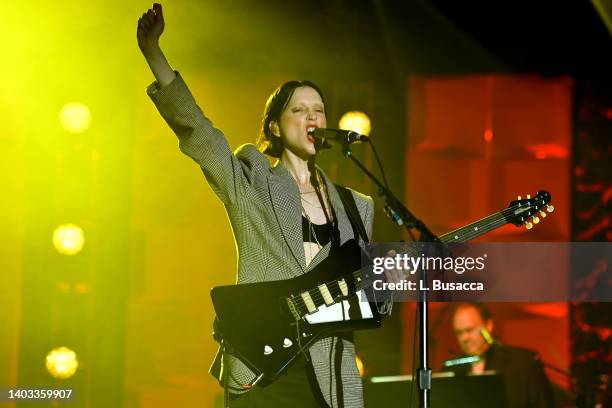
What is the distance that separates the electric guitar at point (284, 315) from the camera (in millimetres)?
2279

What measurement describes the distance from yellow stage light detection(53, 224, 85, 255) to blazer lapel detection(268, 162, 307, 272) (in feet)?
7.74

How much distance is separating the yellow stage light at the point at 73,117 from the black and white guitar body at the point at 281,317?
98.0 inches

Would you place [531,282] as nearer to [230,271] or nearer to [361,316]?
[230,271]

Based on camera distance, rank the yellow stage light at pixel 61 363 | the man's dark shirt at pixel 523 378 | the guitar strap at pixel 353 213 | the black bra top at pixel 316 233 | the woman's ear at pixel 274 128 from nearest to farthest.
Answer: the black bra top at pixel 316 233 < the guitar strap at pixel 353 213 < the woman's ear at pixel 274 128 < the man's dark shirt at pixel 523 378 < the yellow stage light at pixel 61 363

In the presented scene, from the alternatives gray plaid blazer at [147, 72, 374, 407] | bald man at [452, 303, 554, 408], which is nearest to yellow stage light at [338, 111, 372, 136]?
bald man at [452, 303, 554, 408]

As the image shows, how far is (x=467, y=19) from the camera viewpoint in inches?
178

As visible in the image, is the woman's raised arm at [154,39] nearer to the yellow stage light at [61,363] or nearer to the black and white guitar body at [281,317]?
the black and white guitar body at [281,317]

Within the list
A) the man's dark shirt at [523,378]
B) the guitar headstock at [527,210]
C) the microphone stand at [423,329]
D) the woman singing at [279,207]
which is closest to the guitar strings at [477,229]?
the guitar headstock at [527,210]

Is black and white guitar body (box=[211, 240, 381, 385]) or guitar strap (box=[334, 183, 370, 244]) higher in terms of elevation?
guitar strap (box=[334, 183, 370, 244])

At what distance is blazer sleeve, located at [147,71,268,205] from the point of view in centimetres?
224

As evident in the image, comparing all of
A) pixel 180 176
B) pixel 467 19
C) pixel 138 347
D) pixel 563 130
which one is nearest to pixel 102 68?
pixel 180 176

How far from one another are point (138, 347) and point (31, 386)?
0.60 meters

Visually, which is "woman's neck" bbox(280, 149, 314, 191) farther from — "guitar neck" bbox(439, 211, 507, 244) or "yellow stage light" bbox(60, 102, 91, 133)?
"yellow stage light" bbox(60, 102, 91, 133)

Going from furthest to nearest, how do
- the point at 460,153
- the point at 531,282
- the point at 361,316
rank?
1. the point at 460,153
2. the point at 531,282
3. the point at 361,316
